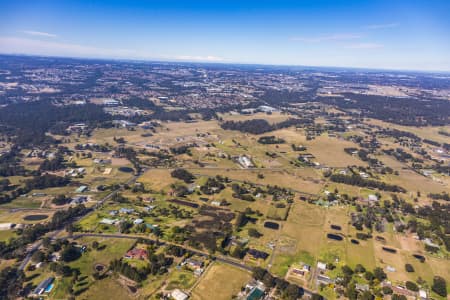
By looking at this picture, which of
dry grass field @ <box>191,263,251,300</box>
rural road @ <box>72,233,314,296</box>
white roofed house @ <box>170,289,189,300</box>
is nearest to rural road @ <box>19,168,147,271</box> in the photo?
rural road @ <box>72,233,314,296</box>

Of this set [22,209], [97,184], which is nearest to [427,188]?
[97,184]

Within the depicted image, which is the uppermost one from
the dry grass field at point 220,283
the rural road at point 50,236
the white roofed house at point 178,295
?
the white roofed house at point 178,295

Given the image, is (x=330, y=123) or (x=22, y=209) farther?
(x=330, y=123)

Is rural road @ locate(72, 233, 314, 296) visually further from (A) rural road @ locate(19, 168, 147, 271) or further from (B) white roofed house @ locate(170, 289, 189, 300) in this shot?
(B) white roofed house @ locate(170, 289, 189, 300)

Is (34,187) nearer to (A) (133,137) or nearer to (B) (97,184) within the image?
(B) (97,184)

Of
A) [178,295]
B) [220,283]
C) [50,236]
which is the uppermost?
[178,295]

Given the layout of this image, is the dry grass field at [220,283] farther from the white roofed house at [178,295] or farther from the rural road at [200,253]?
the white roofed house at [178,295]

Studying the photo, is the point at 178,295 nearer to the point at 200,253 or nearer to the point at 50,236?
the point at 200,253

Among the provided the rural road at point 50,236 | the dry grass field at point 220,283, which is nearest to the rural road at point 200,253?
the dry grass field at point 220,283

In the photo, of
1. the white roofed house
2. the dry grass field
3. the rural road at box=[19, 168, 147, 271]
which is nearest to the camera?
the white roofed house

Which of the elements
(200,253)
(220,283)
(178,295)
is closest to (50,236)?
(200,253)

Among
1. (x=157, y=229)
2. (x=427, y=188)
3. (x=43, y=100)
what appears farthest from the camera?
(x=43, y=100)
